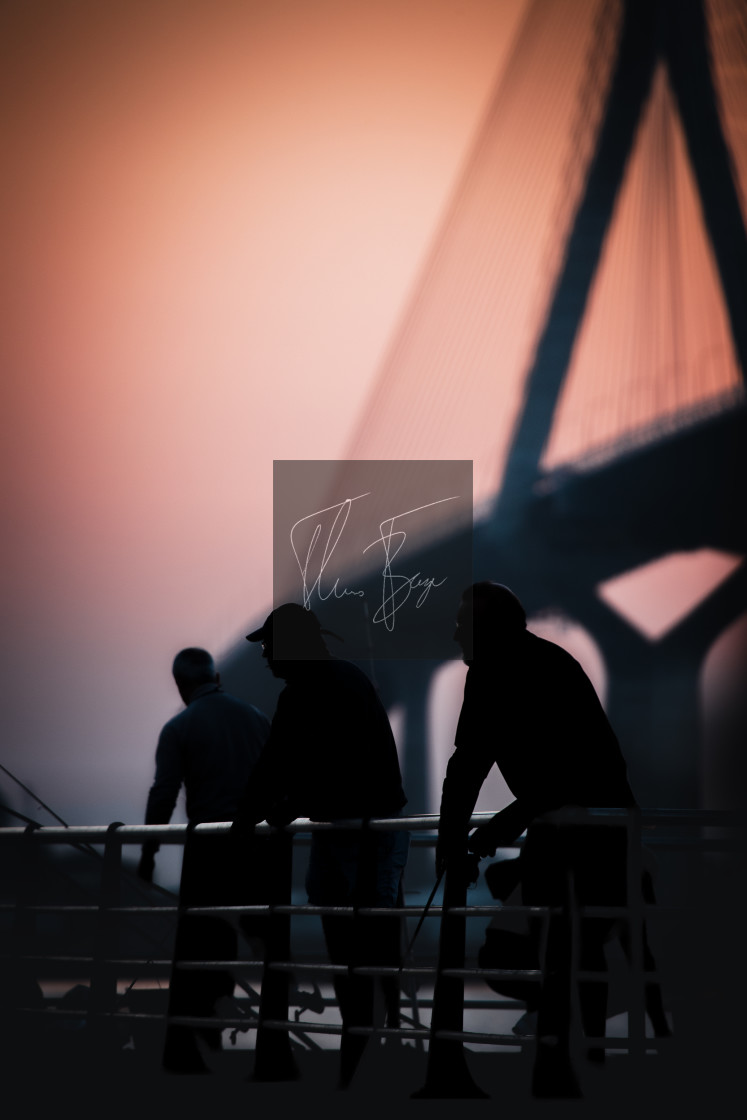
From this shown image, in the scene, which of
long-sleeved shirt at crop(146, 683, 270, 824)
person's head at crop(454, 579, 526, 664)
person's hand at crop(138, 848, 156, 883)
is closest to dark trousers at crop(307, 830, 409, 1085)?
person's head at crop(454, 579, 526, 664)

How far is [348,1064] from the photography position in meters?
3.32

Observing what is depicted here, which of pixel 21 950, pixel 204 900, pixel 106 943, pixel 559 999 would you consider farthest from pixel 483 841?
pixel 21 950

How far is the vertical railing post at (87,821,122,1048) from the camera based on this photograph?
3934mm

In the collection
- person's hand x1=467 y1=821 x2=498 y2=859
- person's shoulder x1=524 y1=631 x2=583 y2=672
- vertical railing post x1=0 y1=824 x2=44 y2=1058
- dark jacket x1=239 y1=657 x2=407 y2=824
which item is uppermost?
person's shoulder x1=524 y1=631 x2=583 y2=672

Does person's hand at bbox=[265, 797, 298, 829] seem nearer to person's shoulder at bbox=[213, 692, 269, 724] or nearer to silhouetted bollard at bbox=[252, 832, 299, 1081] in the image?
silhouetted bollard at bbox=[252, 832, 299, 1081]

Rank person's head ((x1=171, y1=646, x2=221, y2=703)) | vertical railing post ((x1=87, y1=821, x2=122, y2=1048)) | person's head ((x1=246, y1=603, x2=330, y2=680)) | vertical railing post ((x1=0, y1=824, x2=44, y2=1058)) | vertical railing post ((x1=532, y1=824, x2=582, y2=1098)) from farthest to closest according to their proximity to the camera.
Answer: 1. person's head ((x1=171, y1=646, x2=221, y2=703))
2. vertical railing post ((x1=0, y1=824, x2=44, y2=1058))
3. vertical railing post ((x1=87, y1=821, x2=122, y2=1048))
4. person's head ((x1=246, y1=603, x2=330, y2=680))
5. vertical railing post ((x1=532, y1=824, x2=582, y2=1098))

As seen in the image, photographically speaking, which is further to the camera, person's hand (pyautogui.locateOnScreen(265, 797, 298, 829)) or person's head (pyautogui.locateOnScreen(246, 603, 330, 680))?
person's head (pyautogui.locateOnScreen(246, 603, 330, 680))

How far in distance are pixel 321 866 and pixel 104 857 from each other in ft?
2.49

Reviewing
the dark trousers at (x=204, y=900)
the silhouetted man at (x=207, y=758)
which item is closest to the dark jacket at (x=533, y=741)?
the dark trousers at (x=204, y=900)

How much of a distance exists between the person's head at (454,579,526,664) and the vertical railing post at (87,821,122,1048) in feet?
4.79

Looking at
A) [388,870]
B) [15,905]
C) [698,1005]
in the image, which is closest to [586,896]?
[698,1005]

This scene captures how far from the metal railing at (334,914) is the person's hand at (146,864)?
0.20 meters

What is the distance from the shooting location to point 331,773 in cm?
360

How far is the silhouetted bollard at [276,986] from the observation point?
351 centimetres
